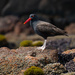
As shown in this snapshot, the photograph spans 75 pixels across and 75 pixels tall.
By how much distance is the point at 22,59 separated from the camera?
26.9 feet

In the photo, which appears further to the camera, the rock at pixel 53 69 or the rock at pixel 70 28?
the rock at pixel 70 28

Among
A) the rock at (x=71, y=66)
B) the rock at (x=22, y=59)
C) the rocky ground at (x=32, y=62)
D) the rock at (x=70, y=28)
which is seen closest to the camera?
the rocky ground at (x=32, y=62)

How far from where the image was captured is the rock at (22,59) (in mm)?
7852

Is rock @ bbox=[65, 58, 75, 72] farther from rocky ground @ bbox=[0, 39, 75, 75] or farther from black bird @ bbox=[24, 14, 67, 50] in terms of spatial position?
black bird @ bbox=[24, 14, 67, 50]

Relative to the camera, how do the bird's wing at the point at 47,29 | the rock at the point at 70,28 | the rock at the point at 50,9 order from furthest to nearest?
the rock at the point at 50,9 → the rock at the point at 70,28 → the bird's wing at the point at 47,29

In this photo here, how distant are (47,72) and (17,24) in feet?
51.1

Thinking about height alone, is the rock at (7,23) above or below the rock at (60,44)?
above

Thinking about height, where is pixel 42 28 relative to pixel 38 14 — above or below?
below

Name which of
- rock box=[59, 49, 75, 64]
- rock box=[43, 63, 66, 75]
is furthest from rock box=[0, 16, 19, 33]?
rock box=[43, 63, 66, 75]

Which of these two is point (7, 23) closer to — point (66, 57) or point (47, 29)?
point (47, 29)

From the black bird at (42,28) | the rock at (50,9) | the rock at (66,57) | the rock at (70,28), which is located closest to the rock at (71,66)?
the rock at (66,57)

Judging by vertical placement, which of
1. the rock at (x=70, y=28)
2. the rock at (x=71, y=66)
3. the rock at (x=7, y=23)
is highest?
the rock at (x=7, y=23)

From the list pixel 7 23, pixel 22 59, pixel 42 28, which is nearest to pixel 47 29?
pixel 42 28

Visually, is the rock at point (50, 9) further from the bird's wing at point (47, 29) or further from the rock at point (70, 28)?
the bird's wing at point (47, 29)
